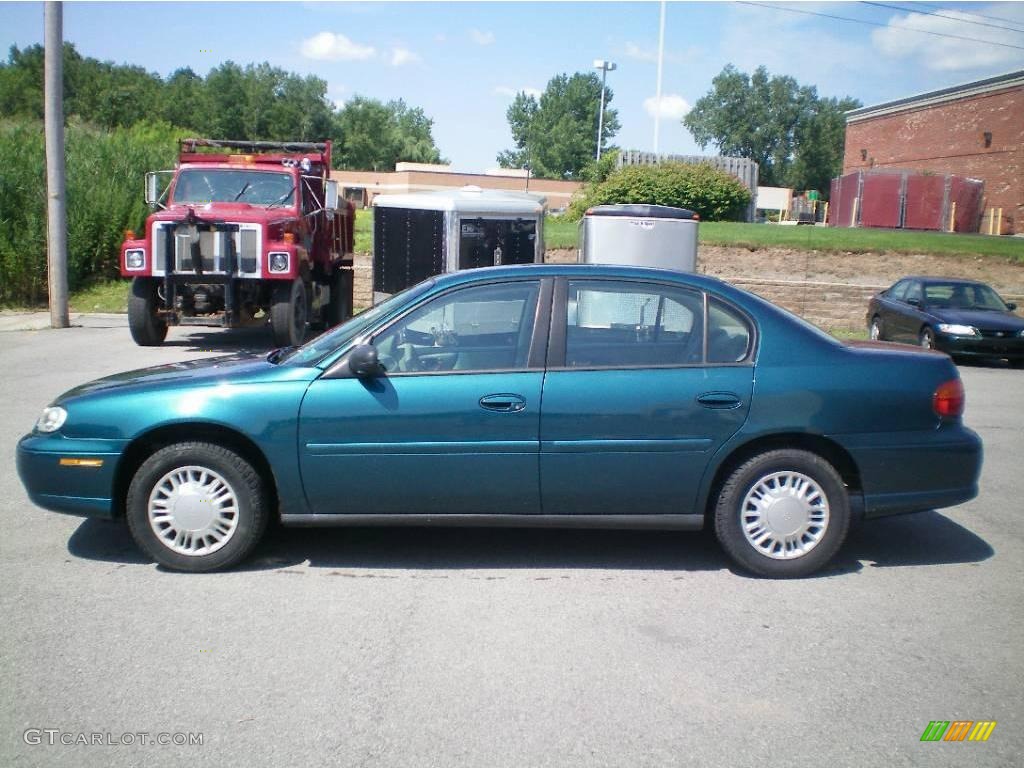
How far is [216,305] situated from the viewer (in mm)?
13648

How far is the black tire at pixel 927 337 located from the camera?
Answer: 15863 mm

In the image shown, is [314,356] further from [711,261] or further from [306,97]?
[306,97]

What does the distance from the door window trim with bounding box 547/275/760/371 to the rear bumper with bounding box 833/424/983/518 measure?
70 cm

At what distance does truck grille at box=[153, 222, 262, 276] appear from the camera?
13.1m

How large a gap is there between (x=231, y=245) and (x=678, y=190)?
18.0m

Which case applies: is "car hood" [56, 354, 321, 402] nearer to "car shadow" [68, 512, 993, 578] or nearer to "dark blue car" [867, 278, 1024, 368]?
"car shadow" [68, 512, 993, 578]

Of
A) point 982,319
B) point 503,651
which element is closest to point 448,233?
point 982,319

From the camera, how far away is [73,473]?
17.0ft

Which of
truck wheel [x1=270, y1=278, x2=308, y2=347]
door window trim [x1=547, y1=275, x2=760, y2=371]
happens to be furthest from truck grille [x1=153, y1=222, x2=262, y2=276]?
door window trim [x1=547, y1=275, x2=760, y2=371]

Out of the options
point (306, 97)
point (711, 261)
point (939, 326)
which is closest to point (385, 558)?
point (939, 326)

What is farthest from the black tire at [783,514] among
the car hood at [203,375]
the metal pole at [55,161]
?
the metal pole at [55,161]

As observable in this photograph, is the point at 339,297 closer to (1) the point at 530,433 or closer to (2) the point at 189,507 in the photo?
(2) the point at 189,507

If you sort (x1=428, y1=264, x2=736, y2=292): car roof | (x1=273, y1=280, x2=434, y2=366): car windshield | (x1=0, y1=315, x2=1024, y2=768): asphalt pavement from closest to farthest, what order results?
(x1=0, y1=315, x2=1024, y2=768): asphalt pavement → (x1=273, y1=280, x2=434, y2=366): car windshield → (x1=428, y1=264, x2=736, y2=292): car roof

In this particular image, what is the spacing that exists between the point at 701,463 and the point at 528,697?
5.85 ft
